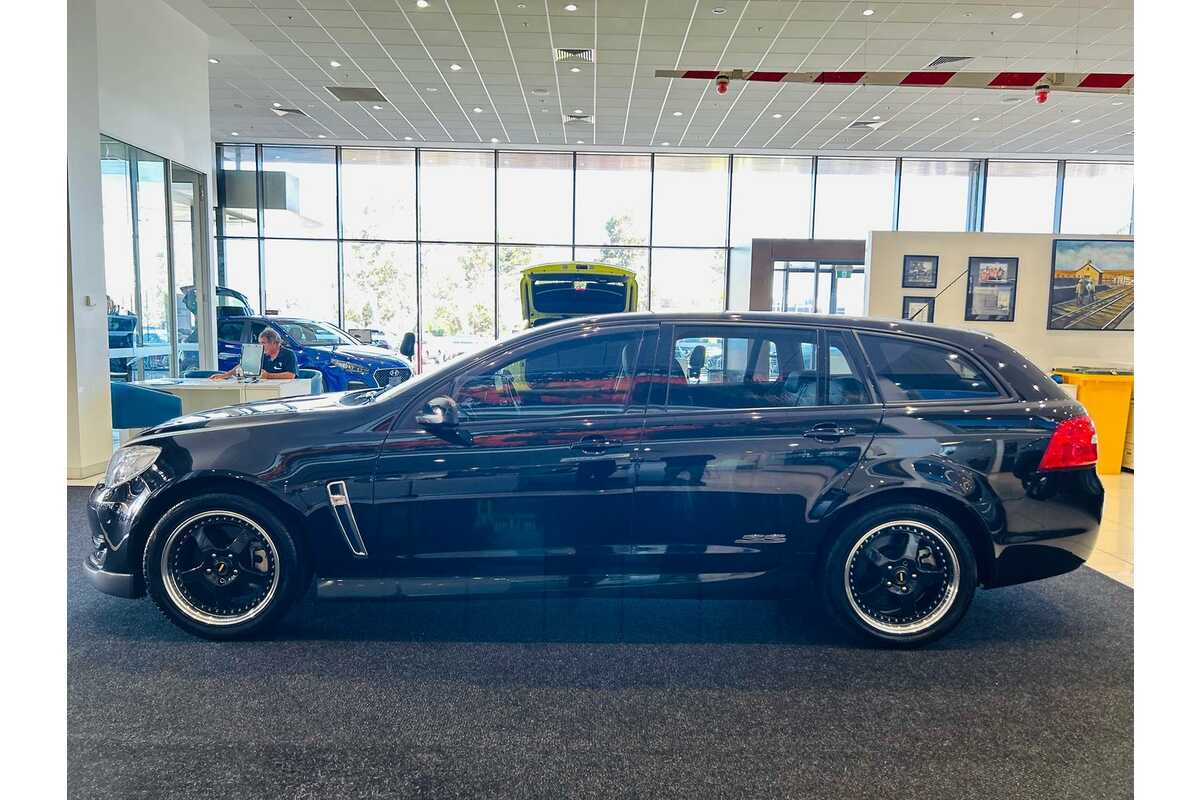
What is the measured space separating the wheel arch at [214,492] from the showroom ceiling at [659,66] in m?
6.94

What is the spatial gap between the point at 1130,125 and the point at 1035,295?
651cm

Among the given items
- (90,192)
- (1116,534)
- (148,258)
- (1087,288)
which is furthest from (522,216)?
(1116,534)

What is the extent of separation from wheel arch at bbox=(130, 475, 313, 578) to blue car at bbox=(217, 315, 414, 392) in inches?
275

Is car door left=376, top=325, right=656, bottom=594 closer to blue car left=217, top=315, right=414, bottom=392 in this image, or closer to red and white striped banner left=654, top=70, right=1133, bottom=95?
blue car left=217, top=315, right=414, bottom=392

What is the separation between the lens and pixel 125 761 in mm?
2246

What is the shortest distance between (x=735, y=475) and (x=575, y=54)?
27.6 ft

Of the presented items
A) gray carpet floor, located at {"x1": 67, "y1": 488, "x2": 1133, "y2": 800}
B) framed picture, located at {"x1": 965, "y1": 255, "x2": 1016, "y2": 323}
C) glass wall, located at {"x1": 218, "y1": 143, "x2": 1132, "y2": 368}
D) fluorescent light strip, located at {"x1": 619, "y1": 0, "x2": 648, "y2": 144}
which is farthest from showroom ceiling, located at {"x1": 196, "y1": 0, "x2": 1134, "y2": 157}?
gray carpet floor, located at {"x1": 67, "y1": 488, "x2": 1133, "y2": 800}

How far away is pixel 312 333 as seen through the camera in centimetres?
1119

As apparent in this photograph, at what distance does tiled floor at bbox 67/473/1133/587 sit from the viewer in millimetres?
4262

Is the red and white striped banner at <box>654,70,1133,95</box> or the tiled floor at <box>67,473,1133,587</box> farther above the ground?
the red and white striped banner at <box>654,70,1133,95</box>

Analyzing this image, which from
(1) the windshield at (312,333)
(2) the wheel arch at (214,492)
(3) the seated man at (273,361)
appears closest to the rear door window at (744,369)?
(2) the wheel arch at (214,492)

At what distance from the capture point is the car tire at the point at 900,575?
121 inches
